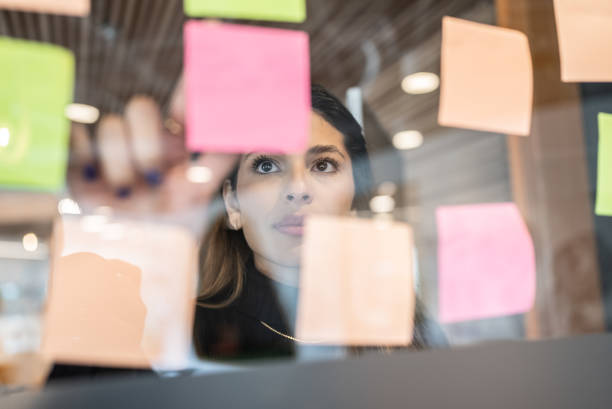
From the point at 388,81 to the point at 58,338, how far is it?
1.34ft

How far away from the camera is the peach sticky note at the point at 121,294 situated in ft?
1.30

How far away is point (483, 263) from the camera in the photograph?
0.52 m

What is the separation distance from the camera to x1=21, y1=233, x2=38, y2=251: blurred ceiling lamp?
15.5 inches

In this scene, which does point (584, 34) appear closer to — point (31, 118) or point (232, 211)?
point (232, 211)

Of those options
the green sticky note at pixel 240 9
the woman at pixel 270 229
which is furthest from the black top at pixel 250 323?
the green sticky note at pixel 240 9

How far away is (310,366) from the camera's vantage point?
18.0 inches

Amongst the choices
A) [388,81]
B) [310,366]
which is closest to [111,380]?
[310,366]

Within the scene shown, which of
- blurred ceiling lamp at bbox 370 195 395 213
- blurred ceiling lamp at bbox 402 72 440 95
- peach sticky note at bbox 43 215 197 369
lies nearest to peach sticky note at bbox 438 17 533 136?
blurred ceiling lamp at bbox 402 72 440 95

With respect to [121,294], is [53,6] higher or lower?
higher

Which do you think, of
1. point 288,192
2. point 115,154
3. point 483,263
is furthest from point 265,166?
point 483,263

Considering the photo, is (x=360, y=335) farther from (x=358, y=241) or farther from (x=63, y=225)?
(x=63, y=225)

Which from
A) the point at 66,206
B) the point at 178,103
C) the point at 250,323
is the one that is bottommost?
the point at 250,323

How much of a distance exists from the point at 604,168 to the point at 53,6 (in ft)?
2.14

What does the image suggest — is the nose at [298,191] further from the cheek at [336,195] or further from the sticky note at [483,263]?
the sticky note at [483,263]
